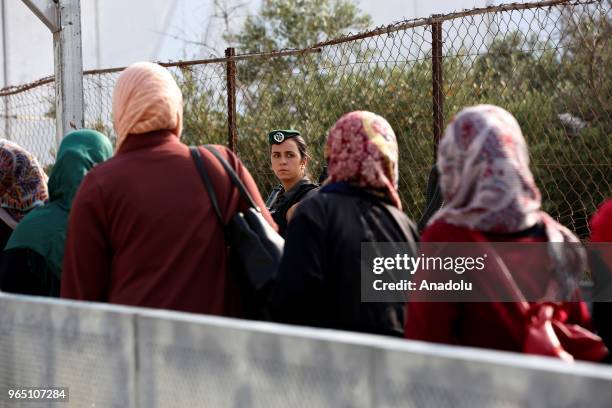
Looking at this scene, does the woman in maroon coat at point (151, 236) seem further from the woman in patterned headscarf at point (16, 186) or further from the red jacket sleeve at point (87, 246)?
the woman in patterned headscarf at point (16, 186)

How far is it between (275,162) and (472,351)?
3.88m

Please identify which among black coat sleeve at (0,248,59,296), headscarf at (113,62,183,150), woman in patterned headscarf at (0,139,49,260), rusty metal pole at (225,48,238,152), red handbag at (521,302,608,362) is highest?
rusty metal pole at (225,48,238,152)

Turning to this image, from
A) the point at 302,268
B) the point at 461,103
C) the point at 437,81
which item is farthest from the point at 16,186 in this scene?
the point at 461,103

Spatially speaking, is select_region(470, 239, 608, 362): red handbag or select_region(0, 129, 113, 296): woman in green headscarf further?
select_region(0, 129, 113, 296): woman in green headscarf

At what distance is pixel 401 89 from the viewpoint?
6391 millimetres

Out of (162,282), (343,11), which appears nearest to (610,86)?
(162,282)

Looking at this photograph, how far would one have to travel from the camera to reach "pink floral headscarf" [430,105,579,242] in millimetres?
2406

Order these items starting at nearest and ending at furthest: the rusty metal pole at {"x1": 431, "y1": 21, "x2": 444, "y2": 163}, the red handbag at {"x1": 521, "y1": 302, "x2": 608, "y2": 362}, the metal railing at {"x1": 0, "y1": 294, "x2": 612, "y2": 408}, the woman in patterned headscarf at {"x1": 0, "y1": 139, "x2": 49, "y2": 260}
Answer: the metal railing at {"x1": 0, "y1": 294, "x2": 612, "y2": 408}, the red handbag at {"x1": 521, "y1": 302, "x2": 608, "y2": 362}, the woman in patterned headscarf at {"x1": 0, "y1": 139, "x2": 49, "y2": 260}, the rusty metal pole at {"x1": 431, "y1": 21, "x2": 444, "y2": 163}

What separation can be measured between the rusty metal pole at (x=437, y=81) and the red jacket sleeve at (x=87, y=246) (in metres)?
2.64

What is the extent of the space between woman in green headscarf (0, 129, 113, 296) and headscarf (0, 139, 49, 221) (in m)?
0.51

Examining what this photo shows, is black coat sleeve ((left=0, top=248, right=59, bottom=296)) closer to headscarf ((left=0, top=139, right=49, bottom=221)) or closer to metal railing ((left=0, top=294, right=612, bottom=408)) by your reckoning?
metal railing ((left=0, top=294, right=612, bottom=408))

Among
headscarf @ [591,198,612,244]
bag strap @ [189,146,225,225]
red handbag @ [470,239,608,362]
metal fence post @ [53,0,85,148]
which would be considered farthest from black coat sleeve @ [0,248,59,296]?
metal fence post @ [53,0,85,148]

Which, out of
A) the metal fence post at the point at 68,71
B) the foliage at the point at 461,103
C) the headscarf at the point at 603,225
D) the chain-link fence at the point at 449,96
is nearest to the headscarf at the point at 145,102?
the headscarf at the point at 603,225

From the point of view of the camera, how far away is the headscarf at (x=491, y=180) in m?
2.41
